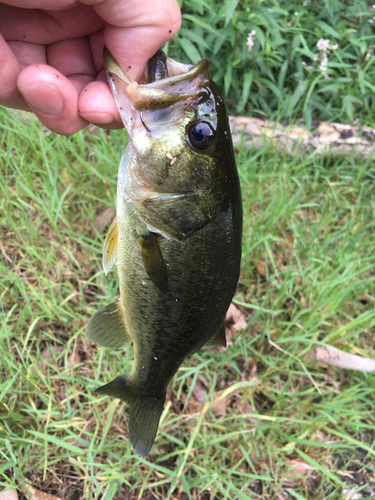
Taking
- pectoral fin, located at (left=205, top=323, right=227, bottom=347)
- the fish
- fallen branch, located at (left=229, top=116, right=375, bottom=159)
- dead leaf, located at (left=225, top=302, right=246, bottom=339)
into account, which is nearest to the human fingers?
the fish

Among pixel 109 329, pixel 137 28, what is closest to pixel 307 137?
pixel 137 28

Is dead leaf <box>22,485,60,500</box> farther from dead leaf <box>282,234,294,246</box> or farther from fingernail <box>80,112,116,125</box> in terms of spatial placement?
dead leaf <box>282,234,294,246</box>

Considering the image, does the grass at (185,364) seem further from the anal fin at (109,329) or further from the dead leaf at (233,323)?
the anal fin at (109,329)

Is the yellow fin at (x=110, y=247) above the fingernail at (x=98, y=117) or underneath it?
underneath

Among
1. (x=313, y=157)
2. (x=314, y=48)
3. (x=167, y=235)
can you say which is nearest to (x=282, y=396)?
(x=167, y=235)

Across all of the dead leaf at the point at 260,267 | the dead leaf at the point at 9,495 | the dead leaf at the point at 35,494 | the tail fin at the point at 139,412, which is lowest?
the dead leaf at the point at 35,494

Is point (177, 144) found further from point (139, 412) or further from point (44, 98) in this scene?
point (139, 412)

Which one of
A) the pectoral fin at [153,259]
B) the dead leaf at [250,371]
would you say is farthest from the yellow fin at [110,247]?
the dead leaf at [250,371]
